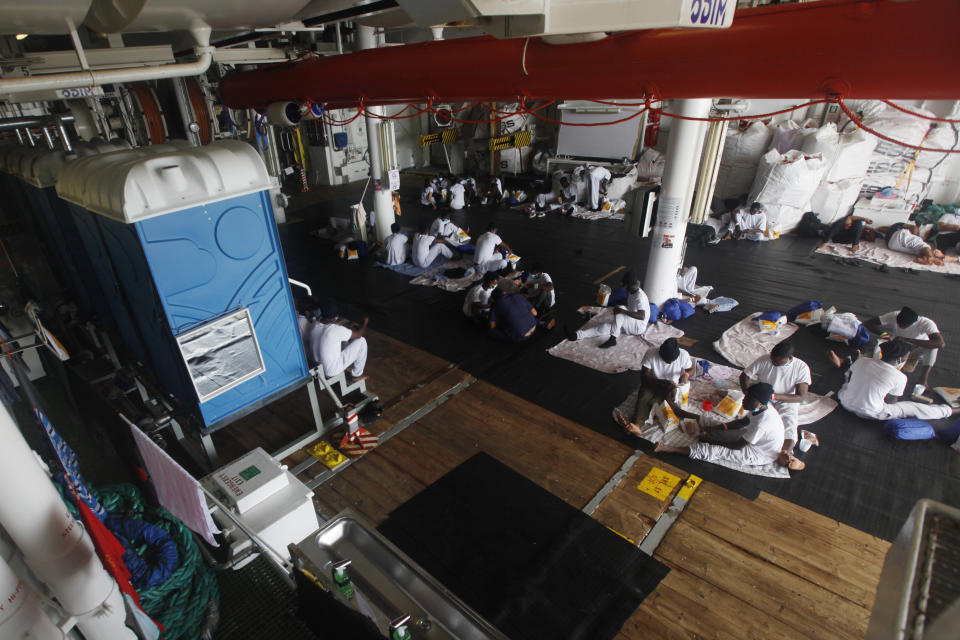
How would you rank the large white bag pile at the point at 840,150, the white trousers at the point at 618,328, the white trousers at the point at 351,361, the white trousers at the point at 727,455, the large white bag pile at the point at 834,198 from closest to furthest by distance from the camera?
the white trousers at the point at 727,455 < the white trousers at the point at 351,361 < the white trousers at the point at 618,328 < the large white bag pile at the point at 840,150 < the large white bag pile at the point at 834,198

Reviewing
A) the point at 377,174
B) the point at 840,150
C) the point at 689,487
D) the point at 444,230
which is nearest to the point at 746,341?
the point at 689,487

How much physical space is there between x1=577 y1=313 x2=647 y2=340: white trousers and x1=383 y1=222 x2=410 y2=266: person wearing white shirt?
13.6 feet

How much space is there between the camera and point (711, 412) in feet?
16.8

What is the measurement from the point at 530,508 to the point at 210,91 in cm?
860

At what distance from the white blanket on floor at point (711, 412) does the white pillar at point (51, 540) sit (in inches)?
172

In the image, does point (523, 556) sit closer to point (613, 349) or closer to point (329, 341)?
point (329, 341)

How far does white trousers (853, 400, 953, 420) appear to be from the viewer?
5070 mm

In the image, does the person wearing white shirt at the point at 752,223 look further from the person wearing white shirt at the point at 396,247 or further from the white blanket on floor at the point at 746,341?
the person wearing white shirt at the point at 396,247

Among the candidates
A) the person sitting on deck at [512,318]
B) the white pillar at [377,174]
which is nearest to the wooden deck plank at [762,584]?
the person sitting on deck at [512,318]

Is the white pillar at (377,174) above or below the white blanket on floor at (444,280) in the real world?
above

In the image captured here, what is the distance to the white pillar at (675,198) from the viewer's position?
609cm

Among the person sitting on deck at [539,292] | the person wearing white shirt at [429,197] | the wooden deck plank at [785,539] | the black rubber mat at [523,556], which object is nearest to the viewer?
the black rubber mat at [523,556]

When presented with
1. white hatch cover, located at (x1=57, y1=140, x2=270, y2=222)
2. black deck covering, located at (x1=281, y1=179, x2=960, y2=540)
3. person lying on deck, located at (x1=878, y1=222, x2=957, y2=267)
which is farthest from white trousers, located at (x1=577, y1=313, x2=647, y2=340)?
person lying on deck, located at (x1=878, y1=222, x2=957, y2=267)

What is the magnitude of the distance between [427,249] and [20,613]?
26.1 ft
